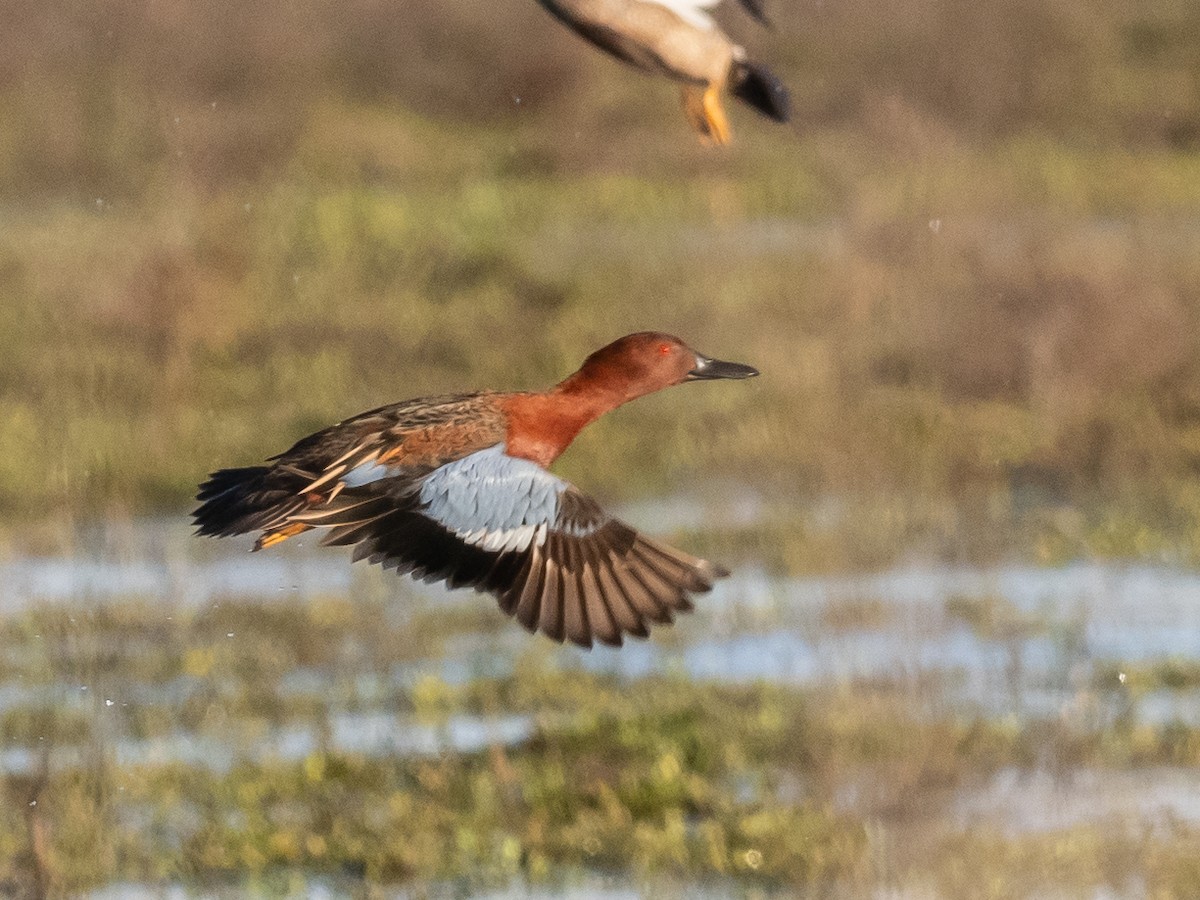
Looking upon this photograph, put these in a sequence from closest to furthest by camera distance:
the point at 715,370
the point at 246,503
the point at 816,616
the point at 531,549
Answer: the point at 531,549
the point at 246,503
the point at 715,370
the point at 816,616

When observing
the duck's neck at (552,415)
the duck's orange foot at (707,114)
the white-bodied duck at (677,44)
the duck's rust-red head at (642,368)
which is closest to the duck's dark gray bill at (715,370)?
the duck's rust-red head at (642,368)

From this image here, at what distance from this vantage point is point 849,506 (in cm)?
909

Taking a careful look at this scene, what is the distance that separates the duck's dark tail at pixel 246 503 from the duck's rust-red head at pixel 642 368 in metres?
0.69

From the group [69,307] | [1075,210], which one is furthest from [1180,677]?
[1075,210]

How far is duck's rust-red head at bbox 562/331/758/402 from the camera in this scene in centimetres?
538

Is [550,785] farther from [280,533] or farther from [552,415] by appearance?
[280,533]

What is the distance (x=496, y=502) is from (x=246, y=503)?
2.19 ft

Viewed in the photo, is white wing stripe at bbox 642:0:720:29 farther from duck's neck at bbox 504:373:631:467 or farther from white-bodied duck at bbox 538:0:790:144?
duck's neck at bbox 504:373:631:467

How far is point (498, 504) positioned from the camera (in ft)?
16.0

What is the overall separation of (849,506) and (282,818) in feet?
11.9

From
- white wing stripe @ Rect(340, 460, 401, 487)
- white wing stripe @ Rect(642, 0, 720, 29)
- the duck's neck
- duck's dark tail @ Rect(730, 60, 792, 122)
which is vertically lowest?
white wing stripe @ Rect(340, 460, 401, 487)

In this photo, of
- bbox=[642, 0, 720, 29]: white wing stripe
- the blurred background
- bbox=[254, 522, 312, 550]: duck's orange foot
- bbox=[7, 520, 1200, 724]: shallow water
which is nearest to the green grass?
the blurred background

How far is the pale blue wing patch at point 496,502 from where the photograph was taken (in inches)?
191

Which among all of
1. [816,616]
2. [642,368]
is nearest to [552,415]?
[642,368]
